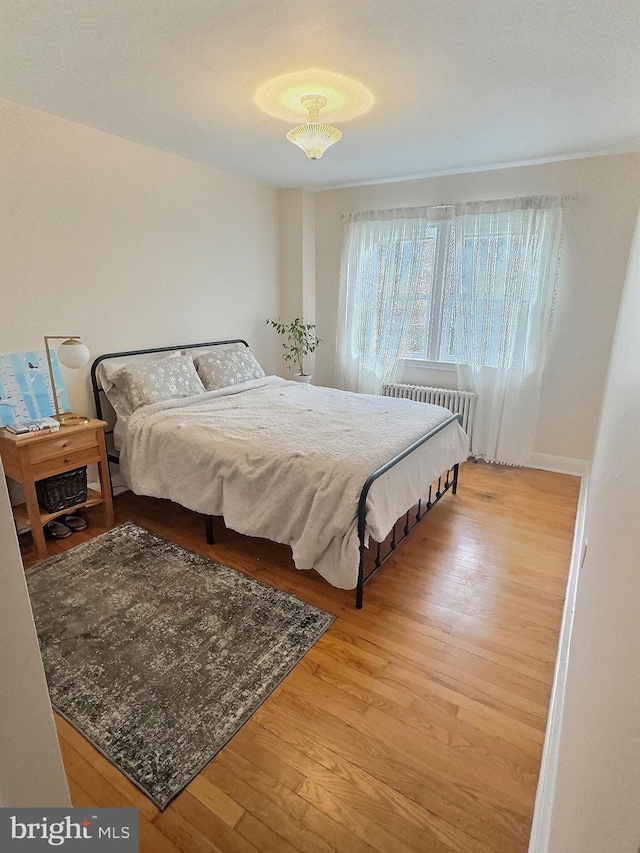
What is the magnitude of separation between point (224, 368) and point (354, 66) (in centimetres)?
229

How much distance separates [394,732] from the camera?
62.9 inches

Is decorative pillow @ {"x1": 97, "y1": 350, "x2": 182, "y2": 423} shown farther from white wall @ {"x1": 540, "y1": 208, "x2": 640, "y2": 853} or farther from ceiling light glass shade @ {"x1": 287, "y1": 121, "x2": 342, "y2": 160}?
white wall @ {"x1": 540, "y1": 208, "x2": 640, "y2": 853}

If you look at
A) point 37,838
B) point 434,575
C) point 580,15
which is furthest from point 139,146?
point 37,838

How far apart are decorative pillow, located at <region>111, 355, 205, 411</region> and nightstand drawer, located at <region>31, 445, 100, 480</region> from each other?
47cm

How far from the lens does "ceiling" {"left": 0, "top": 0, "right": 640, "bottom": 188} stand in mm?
1685

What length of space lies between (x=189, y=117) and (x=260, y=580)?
9.16 ft

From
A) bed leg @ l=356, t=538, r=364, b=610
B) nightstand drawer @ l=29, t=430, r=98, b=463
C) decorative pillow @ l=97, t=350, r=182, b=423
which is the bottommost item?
bed leg @ l=356, t=538, r=364, b=610

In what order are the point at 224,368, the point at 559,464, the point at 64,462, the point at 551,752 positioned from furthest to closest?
1. the point at 559,464
2. the point at 224,368
3. the point at 64,462
4. the point at 551,752

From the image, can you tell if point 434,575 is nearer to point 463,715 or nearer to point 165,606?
point 463,715

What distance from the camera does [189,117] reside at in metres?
2.70

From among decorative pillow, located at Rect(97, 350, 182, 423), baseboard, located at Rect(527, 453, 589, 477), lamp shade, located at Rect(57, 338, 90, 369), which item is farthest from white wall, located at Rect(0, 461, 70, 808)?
baseboard, located at Rect(527, 453, 589, 477)

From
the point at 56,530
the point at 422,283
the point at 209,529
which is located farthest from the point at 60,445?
the point at 422,283

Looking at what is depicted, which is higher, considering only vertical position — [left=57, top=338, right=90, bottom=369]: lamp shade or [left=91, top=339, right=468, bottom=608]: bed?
[left=57, top=338, right=90, bottom=369]: lamp shade

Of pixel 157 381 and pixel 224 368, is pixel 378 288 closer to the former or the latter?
pixel 224 368
